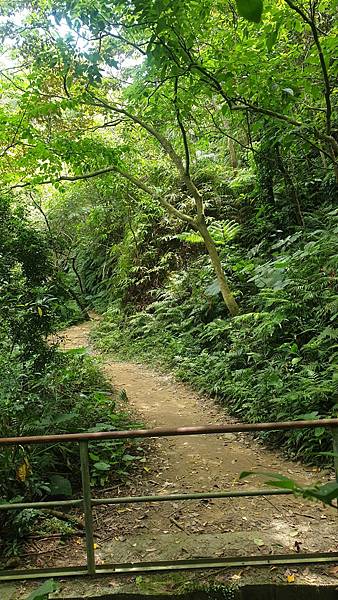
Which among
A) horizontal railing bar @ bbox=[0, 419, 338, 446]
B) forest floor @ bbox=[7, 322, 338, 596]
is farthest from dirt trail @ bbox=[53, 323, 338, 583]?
horizontal railing bar @ bbox=[0, 419, 338, 446]

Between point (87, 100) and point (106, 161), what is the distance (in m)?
1.16

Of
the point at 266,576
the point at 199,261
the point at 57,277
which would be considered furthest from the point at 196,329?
the point at 266,576

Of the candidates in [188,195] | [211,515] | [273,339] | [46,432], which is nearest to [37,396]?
[46,432]

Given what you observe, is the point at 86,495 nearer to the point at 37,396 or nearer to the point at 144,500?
the point at 144,500

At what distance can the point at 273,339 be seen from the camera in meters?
7.05

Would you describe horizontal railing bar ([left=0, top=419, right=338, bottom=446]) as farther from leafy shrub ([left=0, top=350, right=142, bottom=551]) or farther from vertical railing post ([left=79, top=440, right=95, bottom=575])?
leafy shrub ([left=0, top=350, right=142, bottom=551])

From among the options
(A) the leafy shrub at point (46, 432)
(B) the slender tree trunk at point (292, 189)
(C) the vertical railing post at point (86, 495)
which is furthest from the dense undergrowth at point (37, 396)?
(B) the slender tree trunk at point (292, 189)

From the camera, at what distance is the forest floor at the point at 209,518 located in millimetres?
3301

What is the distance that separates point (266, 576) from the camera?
2742 millimetres

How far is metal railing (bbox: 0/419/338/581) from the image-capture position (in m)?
2.69

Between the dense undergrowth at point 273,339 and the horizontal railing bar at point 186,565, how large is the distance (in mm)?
2168

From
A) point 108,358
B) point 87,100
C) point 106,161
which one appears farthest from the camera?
→ point 108,358

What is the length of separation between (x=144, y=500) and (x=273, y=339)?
15.3ft

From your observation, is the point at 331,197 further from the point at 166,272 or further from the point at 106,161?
the point at 166,272
